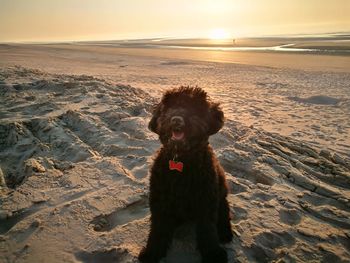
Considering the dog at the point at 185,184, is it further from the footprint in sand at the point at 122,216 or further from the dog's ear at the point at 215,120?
the footprint in sand at the point at 122,216

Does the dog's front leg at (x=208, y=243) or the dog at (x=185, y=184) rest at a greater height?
the dog at (x=185, y=184)

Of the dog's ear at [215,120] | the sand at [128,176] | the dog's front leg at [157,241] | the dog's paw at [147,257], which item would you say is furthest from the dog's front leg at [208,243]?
the dog's ear at [215,120]

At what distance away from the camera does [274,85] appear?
14.0 metres

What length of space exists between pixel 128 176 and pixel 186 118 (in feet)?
6.81

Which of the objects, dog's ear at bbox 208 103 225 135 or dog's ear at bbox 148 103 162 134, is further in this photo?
dog's ear at bbox 148 103 162 134

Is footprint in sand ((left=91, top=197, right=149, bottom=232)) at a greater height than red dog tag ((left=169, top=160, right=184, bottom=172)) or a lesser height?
lesser

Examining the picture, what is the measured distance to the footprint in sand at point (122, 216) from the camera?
152 inches

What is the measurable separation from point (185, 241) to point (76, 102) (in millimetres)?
5681

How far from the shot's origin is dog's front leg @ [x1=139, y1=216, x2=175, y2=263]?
3.29m

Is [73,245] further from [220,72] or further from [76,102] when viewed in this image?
[220,72]

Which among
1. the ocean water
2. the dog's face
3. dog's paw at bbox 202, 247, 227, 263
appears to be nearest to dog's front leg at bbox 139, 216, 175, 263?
dog's paw at bbox 202, 247, 227, 263

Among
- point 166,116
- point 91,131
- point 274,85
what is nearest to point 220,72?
point 274,85

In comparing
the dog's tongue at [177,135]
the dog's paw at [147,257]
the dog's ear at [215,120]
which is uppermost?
the dog's ear at [215,120]

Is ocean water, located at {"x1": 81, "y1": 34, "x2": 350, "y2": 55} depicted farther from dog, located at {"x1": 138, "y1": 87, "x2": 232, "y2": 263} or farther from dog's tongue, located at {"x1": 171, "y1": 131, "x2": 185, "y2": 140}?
dog's tongue, located at {"x1": 171, "y1": 131, "x2": 185, "y2": 140}
